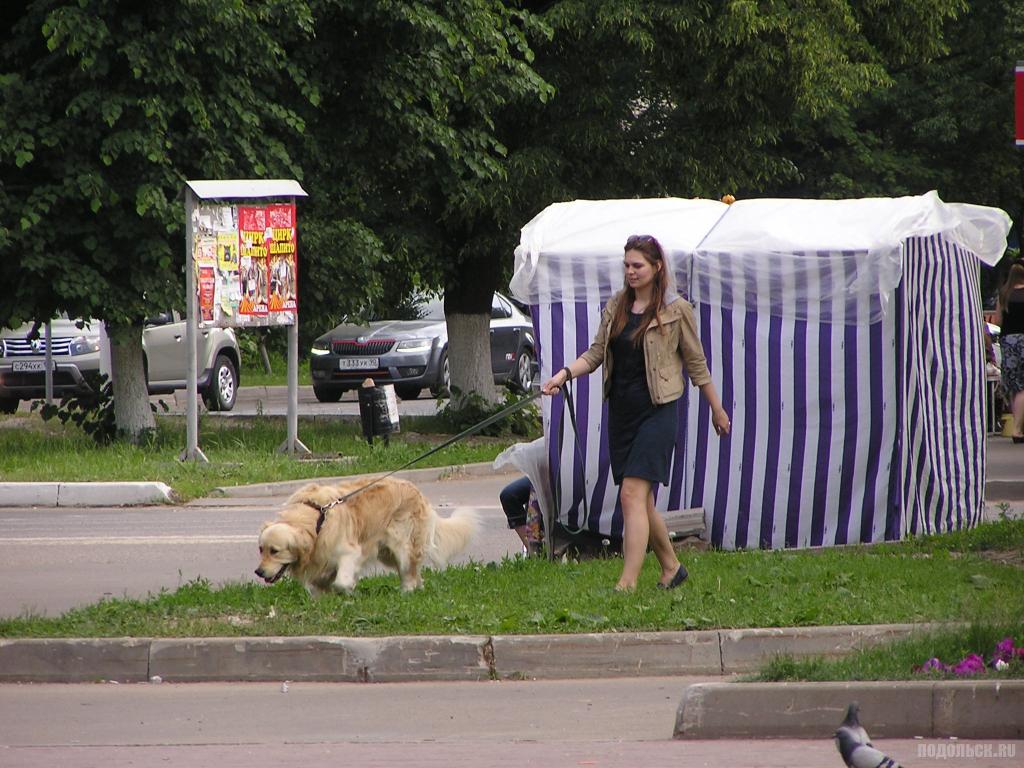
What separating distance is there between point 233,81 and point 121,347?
10.1 ft

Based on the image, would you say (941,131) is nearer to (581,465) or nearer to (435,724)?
(581,465)

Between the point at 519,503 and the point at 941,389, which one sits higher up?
the point at 941,389

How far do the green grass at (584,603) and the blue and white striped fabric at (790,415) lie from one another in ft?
2.29

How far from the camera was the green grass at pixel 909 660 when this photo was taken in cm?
609

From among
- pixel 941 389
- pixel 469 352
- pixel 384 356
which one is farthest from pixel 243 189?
pixel 384 356

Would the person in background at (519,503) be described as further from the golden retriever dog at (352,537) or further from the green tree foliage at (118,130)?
the green tree foliage at (118,130)

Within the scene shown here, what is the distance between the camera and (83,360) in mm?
24125

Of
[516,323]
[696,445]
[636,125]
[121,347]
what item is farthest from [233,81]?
[516,323]

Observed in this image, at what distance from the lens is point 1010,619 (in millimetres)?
6902

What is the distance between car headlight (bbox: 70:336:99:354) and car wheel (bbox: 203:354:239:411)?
5.93 feet

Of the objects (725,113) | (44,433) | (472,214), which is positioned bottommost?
(44,433)

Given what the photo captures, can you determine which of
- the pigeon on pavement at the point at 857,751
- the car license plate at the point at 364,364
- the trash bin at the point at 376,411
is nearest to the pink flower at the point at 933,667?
the pigeon on pavement at the point at 857,751

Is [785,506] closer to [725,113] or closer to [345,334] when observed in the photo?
[725,113]

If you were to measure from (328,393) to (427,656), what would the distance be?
19.5m
